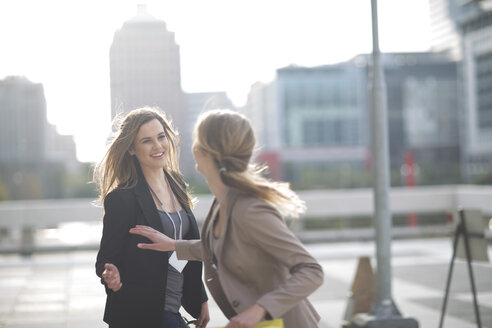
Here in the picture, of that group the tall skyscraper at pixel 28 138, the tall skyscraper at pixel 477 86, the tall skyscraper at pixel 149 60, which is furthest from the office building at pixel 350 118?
the tall skyscraper at pixel 149 60

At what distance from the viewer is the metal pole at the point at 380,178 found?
7496 millimetres

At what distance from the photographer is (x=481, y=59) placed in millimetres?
92188

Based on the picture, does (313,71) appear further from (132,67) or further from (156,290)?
(156,290)

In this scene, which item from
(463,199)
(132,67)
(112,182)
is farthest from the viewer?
(132,67)

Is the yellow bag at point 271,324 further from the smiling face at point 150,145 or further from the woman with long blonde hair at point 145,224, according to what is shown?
the smiling face at point 150,145

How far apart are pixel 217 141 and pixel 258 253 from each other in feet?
1.44

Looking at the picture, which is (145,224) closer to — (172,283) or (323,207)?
(172,283)

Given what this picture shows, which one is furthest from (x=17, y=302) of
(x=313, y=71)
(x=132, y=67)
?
(x=313, y=71)

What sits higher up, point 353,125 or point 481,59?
point 481,59

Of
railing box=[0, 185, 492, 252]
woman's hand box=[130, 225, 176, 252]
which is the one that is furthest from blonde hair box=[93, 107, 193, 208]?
railing box=[0, 185, 492, 252]

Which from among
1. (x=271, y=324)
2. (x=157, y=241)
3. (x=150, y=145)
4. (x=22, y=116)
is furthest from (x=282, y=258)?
(x=22, y=116)

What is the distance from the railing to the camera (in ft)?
55.4

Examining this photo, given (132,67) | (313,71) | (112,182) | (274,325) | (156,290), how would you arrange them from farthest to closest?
(313,71), (132,67), (112,182), (156,290), (274,325)

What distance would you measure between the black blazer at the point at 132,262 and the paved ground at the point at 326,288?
4.84 m
